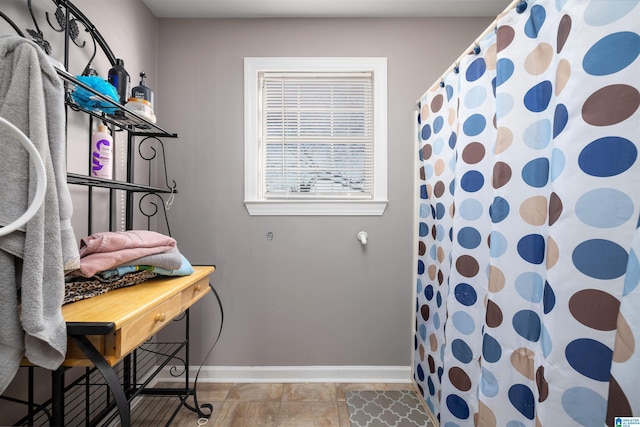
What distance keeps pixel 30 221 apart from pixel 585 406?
4.66 ft

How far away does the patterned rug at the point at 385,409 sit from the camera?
1505 mm

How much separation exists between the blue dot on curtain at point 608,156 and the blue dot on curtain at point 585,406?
535 mm

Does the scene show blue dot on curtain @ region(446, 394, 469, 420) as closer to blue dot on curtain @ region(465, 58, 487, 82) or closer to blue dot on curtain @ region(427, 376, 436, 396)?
blue dot on curtain @ region(427, 376, 436, 396)

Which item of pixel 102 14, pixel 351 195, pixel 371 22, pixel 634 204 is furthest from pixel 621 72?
pixel 102 14

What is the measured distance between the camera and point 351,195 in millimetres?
1896

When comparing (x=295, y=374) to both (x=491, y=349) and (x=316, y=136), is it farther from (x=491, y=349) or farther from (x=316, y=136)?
(x=316, y=136)

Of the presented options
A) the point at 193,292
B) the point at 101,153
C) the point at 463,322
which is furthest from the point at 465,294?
the point at 101,153

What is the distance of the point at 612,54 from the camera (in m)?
0.65

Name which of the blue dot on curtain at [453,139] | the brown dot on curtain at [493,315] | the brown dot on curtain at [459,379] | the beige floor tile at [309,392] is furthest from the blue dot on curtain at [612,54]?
the beige floor tile at [309,392]

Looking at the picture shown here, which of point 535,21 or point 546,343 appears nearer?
point 546,343

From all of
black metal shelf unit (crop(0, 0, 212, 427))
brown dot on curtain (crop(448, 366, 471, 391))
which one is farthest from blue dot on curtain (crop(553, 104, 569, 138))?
black metal shelf unit (crop(0, 0, 212, 427))

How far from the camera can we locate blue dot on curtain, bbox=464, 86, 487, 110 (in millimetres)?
1128

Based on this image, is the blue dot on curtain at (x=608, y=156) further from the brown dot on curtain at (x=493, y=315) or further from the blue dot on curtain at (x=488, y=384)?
the blue dot on curtain at (x=488, y=384)

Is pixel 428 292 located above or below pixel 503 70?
below
